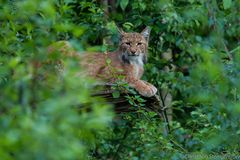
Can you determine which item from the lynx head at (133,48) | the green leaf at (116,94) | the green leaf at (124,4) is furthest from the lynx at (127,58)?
the green leaf at (116,94)

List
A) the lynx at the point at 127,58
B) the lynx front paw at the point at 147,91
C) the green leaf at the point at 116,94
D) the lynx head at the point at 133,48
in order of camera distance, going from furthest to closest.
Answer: the lynx head at the point at 133,48, the lynx at the point at 127,58, the lynx front paw at the point at 147,91, the green leaf at the point at 116,94

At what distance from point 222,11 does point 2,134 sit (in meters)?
5.76

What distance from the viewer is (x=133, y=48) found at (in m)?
9.07

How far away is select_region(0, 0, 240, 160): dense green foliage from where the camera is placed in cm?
436

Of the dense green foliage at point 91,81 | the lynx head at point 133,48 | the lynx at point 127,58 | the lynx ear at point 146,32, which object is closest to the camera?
the dense green foliage at point 91,81

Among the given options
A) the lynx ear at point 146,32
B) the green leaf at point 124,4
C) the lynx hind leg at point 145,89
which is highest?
the green leaf at point 124,4

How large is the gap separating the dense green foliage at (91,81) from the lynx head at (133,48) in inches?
6.0

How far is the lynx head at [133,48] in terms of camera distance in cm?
908

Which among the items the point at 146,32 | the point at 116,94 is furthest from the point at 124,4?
the point at 116,94

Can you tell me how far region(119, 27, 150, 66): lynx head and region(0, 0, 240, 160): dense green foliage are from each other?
0.15m

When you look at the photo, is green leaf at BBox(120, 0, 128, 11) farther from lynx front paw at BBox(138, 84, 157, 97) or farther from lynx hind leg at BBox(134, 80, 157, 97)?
lynx front paw at BBox(138, 84, 157, 97)

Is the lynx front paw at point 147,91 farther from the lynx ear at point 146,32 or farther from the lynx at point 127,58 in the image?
the lynx ear at point 146,32

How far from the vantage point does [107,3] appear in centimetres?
1078

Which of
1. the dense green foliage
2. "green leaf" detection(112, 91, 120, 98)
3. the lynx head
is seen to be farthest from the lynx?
"green leaf" detection(112, 91, 120, 98)
